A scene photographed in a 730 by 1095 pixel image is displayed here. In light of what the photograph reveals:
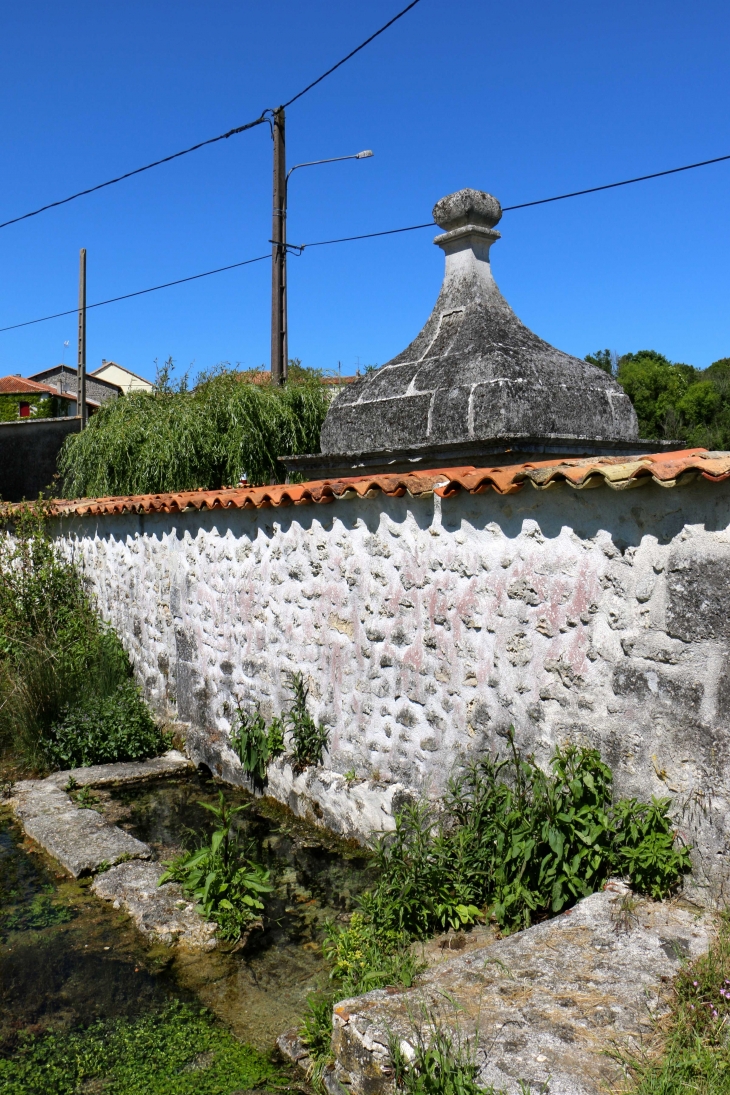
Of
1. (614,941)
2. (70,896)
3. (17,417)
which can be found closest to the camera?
(614,941)

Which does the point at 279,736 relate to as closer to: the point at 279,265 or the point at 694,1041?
the point at 694,1041

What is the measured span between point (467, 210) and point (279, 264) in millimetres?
7073

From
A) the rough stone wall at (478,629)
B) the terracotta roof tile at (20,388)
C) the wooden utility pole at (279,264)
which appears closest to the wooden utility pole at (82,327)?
the wooden utility pole at (279,264)

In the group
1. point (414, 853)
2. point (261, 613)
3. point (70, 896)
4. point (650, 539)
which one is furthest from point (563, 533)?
point (70, 896)

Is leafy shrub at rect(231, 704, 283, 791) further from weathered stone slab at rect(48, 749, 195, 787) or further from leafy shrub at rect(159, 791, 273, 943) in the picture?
leafy shrub at rect(159, 791, 273, 943)

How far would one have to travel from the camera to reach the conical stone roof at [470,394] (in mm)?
5367

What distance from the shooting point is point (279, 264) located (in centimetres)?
1273

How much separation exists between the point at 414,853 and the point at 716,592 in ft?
5.73

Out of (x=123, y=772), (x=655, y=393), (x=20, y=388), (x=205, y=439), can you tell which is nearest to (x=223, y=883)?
(x=123, y=772)

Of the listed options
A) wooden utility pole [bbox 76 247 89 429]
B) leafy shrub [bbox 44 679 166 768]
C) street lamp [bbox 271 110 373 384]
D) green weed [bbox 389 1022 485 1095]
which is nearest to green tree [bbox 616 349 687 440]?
wooden utility pole [bbox 76 247 89 429]

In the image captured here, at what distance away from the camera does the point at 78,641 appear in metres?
8.13

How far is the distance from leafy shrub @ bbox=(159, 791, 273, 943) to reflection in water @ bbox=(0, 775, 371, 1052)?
11cm

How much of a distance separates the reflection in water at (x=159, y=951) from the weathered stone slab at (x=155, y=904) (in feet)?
0.21

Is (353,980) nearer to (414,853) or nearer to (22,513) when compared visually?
(414,853)
